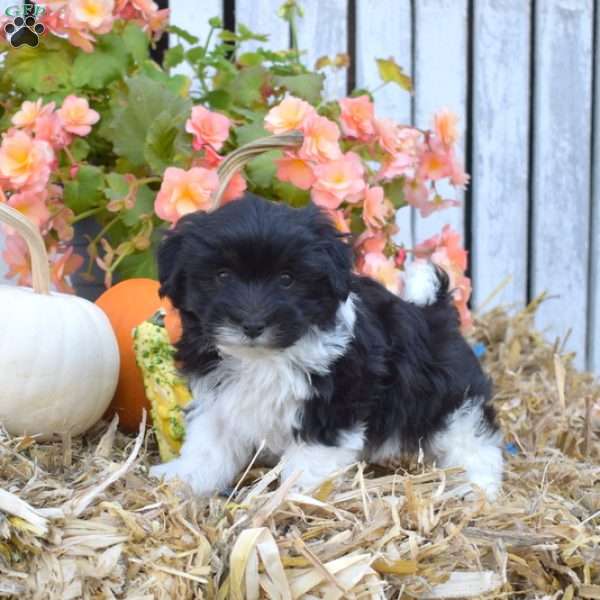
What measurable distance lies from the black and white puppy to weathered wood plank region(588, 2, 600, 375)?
8.94 ft

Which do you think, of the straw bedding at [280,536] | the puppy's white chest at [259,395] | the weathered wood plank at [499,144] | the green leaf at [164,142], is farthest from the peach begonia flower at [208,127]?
the weathered wood plank at [499,144]

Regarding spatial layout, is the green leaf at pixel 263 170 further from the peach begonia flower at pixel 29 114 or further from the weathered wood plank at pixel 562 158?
the weathered wood plank at pixel 562 158

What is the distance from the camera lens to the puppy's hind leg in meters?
3.39

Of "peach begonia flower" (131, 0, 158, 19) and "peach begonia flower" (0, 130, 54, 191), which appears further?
"peach begonia flower" (131, 0, 158, 19)

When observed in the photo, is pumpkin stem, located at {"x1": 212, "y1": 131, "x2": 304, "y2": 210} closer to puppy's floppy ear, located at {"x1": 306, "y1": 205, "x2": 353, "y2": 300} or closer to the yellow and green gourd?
the yellow and green gourd

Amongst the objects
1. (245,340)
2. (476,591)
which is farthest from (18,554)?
(476,591)

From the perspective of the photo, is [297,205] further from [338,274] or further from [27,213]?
[338,274]

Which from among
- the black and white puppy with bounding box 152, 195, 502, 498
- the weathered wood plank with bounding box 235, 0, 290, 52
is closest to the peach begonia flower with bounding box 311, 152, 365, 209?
the black and white puppy with bounding box 152, 195, 502, 498

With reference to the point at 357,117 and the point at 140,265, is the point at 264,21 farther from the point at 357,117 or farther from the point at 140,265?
→ the point at 140,265

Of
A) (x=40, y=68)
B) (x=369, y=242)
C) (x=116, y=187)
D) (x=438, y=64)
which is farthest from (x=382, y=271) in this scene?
(x=438, y=64)

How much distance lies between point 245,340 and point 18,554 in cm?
78

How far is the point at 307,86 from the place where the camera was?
14.3 feet

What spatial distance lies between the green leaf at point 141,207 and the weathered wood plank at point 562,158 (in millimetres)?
2580

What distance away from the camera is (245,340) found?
2721 mm
